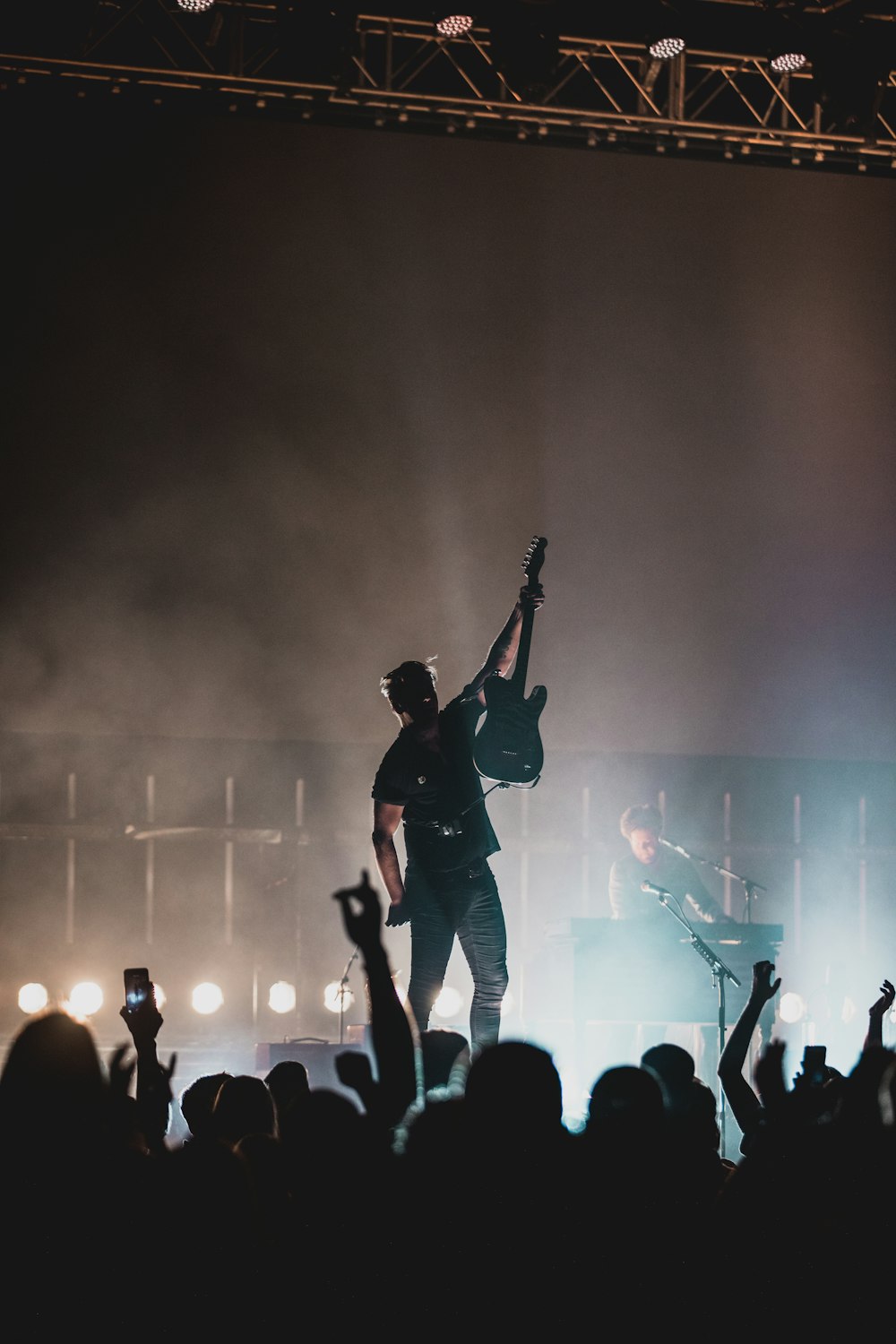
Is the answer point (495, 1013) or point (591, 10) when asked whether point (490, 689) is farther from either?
point (591, 10)

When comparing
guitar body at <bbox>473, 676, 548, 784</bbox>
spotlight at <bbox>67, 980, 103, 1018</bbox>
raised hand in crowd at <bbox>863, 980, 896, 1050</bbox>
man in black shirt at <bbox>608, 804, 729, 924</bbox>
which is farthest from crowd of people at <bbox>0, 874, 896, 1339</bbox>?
spotlight at <bbox>67, 980, 103, 1018</bbox>

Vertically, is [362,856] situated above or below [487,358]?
below

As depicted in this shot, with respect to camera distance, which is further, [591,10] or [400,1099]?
[591,10]

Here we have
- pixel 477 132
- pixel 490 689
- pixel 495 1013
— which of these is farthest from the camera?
pixel 477 132

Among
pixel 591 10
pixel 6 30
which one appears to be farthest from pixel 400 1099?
pixel 6 30

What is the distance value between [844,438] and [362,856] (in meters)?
4.52

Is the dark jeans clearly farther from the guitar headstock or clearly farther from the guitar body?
the guitar headstock

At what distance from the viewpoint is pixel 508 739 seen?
15.5ft

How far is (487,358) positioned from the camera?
8320 mm

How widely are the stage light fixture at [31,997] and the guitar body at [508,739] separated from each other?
4856 millimetres

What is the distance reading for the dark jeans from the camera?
4.37 meters

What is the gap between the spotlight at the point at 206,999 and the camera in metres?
8.42

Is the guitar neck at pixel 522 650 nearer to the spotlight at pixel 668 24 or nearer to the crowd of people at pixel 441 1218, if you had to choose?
the crowd of people at pixel 441 1218

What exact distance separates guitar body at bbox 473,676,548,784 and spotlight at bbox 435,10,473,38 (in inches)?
146
